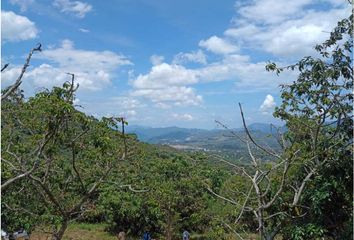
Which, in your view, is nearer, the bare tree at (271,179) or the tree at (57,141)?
the tree at (57,141)

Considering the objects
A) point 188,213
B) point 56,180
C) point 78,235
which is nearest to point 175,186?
point 188,213

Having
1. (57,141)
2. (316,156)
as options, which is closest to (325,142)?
(316,156)

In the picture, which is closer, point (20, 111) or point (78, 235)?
point (20, 111)

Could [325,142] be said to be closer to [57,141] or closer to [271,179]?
[271,179]

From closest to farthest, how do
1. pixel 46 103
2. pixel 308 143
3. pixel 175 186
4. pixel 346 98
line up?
pixel 46 103 < pixel 346 98 < pixel 308 143 < pixel 175 186

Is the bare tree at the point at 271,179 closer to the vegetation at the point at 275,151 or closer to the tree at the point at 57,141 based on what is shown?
the vegetation at the point at 275,151

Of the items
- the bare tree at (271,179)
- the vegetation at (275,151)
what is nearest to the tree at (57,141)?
the vegetation at (275,151)

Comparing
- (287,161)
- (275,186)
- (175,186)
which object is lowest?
(175,186)

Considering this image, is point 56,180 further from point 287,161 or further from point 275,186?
point 287,161

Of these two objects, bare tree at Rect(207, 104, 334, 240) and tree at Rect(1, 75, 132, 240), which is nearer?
tree at Rect(1, 75, 132, 240)

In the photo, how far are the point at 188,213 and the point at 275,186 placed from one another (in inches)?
564

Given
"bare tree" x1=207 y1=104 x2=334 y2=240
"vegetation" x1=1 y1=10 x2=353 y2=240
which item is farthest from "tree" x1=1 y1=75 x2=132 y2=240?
"bare tree" x1=207 y1=104 x2=334 y2=240

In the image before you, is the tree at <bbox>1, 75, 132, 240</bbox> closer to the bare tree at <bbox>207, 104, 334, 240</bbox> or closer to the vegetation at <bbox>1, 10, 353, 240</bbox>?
the vegetation at <bbox>1, 10, 353, 240</bbox>

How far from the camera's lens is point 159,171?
23875 millimetres
